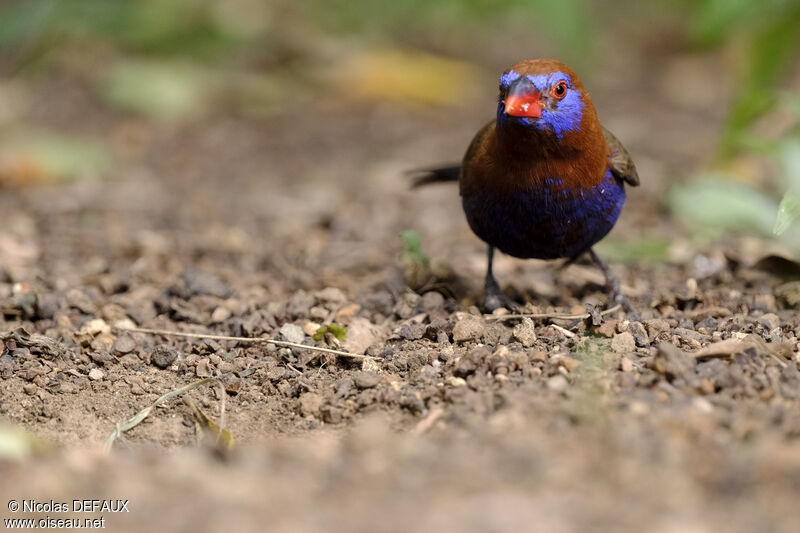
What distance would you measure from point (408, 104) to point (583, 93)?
4791mm

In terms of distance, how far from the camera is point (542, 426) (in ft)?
8.10

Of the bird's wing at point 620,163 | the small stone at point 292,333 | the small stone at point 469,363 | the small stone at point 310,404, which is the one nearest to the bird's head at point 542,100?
the bird's wing at point 620,163

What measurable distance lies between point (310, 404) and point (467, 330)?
0.69 meters

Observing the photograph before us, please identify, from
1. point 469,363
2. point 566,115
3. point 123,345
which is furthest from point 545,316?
point 123,345

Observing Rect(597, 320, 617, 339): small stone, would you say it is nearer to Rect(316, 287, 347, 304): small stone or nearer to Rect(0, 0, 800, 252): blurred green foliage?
Rect(316, 287, 347, 304): small stone

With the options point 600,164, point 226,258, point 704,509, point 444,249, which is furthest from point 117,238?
point 704,509

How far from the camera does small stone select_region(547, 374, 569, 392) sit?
2765mm

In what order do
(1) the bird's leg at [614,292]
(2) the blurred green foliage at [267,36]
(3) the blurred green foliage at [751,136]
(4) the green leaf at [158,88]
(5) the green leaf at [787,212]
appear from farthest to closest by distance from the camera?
1. (4) the green leaf at [158,88]
2. (2) the blurred green foliage at [267,36]
3. (3) the blurred green foliage at [751,136]
4. (1) the bird's leg at [614,292]
5. (5) the green leaf at [787,212]

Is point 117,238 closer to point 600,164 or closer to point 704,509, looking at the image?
point 600,164

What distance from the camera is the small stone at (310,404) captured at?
3080 mm

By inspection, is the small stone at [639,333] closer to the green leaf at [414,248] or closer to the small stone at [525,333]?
the small stone at [525,333]

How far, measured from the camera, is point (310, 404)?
3094mm

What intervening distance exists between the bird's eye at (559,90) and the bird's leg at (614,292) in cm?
91

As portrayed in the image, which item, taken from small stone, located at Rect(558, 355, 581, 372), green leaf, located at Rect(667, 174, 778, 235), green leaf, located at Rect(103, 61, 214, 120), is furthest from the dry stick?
green leaf, located at Rect(103, 61, 214, 120)
